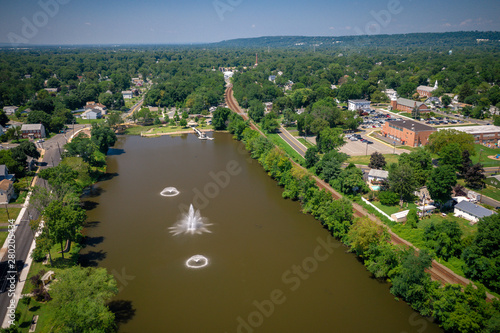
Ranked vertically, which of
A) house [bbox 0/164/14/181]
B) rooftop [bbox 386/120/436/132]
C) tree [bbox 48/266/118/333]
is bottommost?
tree [bbox 48/266/118/333]

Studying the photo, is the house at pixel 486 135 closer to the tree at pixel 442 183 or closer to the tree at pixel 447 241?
the tree at pixel 442 183

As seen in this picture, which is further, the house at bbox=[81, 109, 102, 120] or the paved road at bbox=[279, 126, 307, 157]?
the house at bbox=[81, 109, 102, 120]

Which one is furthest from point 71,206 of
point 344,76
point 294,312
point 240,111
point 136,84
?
point 344,76

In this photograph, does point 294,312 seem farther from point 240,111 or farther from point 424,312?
point 240,111

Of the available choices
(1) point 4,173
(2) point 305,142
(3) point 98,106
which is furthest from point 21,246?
(3) point 98,106

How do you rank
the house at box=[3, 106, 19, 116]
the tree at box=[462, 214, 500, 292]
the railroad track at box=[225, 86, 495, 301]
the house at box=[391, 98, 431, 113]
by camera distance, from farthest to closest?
the house at box=[391, 98, 431, 113] → the house at box=[3, 106, 19, 116] → the railroad track at box=[225, 86, 495, 301] → the tree at box=[462, 214, 500, 292]

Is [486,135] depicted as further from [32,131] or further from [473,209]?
[32,131]

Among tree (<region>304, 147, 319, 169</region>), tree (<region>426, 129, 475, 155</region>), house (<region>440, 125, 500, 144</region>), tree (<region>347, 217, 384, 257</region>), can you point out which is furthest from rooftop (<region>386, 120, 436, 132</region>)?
tree (<region>347, 217, 384, 257</region>)

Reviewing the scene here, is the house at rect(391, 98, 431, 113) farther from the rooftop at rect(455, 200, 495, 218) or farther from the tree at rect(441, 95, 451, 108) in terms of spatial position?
the rooftop at rect(455, 200, 495, 218)
